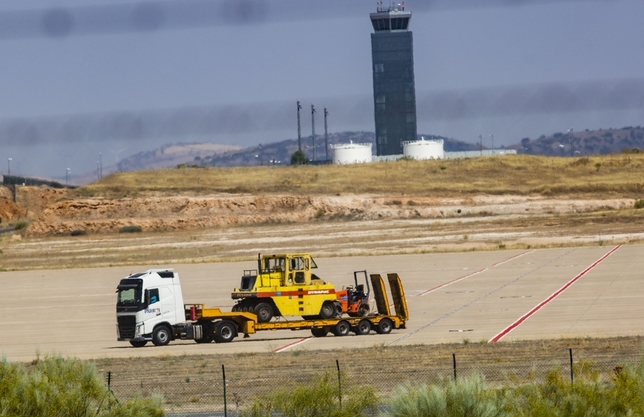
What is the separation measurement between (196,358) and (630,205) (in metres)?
77.5

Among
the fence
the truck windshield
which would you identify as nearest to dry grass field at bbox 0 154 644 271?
the truck windshield

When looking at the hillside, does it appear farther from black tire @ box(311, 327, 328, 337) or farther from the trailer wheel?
black tire @ box(311, 327, 328, 337)

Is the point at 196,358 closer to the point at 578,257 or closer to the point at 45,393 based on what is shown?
the point at 45,393

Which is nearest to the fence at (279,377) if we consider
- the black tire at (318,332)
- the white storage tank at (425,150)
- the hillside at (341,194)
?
the black tire at (318,332)

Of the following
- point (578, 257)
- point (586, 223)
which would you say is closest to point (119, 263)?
point (578, 257)

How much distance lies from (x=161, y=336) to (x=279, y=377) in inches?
391

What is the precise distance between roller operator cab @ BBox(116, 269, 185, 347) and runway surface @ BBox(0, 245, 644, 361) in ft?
1.76

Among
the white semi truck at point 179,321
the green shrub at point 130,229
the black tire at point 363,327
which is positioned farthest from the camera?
the green shrub at point 130,229

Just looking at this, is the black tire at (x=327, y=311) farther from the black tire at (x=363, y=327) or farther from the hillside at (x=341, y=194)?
the hillside at (x=341, y=194)

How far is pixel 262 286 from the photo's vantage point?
31.3 meters

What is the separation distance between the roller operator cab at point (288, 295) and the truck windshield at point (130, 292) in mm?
3174

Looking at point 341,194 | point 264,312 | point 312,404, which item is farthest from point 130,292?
point 341,194

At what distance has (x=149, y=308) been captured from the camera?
30.1 m

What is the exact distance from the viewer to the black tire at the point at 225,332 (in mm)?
30156
